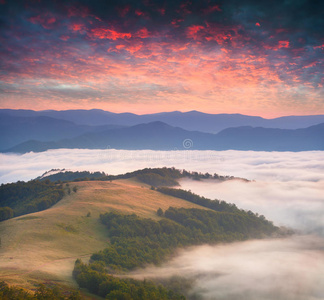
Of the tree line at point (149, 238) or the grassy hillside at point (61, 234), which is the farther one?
the tree line at point (149, 238)

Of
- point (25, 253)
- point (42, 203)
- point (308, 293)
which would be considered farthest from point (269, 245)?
point (25, 253)

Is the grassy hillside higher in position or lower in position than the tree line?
higher

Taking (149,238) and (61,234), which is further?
(149,238)

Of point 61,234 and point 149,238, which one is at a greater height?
point 61,234

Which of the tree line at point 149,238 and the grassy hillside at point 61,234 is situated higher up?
the grassy hillside at point 61,234

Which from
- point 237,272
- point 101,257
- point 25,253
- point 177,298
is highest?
point 25,253

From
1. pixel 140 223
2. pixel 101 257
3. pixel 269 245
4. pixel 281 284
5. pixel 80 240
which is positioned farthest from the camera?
pixel 269 245

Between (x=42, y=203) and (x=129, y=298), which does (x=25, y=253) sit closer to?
(x=129, y=298)

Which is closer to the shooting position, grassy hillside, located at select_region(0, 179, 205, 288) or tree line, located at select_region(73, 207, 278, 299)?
grassy hillside, located at select_region(0, 179, 205, 288)
